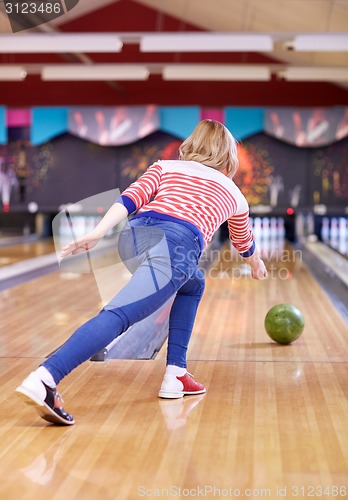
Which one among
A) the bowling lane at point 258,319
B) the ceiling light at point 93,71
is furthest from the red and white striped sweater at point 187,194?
the ceiling light at point 93,71

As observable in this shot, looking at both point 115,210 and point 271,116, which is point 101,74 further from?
point 115,210

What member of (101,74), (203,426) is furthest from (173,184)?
(101,74)

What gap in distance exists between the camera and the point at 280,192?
442 inches

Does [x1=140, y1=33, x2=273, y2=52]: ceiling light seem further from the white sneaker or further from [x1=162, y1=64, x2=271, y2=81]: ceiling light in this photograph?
the white sneaker

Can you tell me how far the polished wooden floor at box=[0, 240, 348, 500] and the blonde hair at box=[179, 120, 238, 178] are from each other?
738mm

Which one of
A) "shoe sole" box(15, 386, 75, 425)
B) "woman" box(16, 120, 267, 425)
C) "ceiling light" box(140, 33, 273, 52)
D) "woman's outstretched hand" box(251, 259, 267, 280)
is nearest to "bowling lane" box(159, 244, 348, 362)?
"woman's outstretched hand" box(251, 259, 267, 280)

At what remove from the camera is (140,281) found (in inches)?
87.7

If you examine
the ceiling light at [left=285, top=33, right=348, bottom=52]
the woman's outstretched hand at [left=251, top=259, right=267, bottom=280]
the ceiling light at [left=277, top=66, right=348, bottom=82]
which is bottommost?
the woman's outstretched hand at [left=251, top=259, right=267, bottom=280]

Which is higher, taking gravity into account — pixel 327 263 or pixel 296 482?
pixel 296 482

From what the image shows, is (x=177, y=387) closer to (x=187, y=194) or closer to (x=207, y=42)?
(x=187, y=194)

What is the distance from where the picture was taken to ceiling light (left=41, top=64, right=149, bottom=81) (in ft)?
27.6

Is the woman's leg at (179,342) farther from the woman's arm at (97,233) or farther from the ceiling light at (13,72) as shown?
the ceiling light at (13,72)

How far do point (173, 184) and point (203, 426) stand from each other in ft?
2.28

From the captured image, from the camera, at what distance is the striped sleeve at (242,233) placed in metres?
2.51
